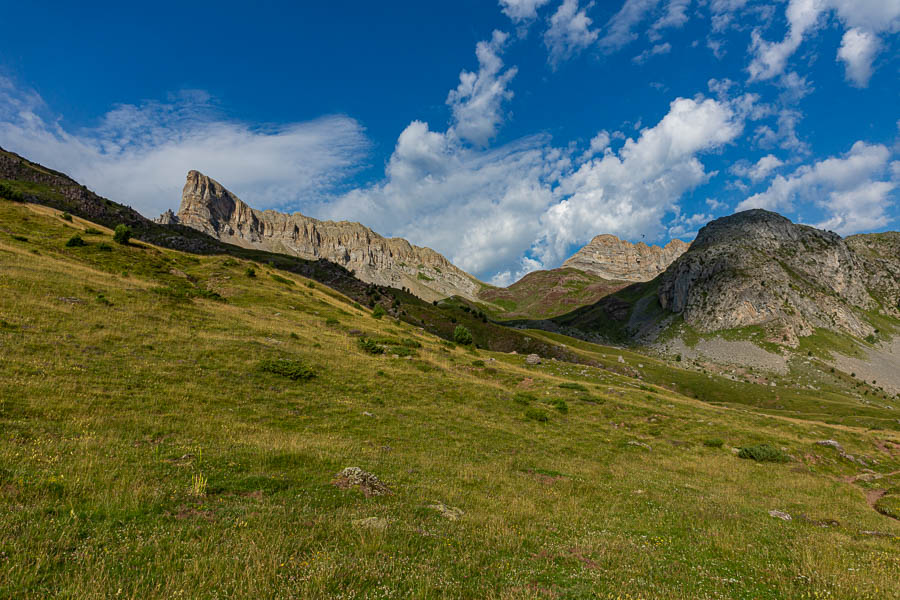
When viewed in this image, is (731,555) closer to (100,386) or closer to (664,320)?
(100,386)

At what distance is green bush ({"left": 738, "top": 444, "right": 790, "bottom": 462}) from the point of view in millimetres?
25344

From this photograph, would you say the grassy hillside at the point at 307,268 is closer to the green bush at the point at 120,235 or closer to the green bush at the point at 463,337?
the green bush at the point at 463,337

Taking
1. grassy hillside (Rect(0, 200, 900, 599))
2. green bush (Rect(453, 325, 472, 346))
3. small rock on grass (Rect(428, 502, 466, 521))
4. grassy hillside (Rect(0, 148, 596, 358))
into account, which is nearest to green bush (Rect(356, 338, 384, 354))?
grassy hillside (Rect(0, 200, 900, 599))

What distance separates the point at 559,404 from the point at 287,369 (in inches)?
957

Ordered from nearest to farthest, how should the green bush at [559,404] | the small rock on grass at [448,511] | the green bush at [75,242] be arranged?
the small rock on grass at [448,511] < the green bush at [559,404] < the green bush at [75,242]

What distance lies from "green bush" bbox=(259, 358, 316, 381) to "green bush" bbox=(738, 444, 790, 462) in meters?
33.5

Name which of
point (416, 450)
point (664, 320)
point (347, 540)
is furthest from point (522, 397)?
point (664, 320)

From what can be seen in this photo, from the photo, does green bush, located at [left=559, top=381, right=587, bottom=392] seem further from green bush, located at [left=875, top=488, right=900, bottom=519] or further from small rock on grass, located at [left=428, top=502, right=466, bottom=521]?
small rock on grass, located at [left=428, top=502, right=466, bottom=521]

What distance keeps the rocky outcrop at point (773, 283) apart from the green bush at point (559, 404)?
151 meters

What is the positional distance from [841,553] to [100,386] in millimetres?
30787

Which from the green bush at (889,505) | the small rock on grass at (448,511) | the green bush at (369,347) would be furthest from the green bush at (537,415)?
the small rock on grass at (448,511)

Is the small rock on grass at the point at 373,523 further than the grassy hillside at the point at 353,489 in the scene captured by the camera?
Yes

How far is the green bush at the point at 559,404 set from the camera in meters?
32.7

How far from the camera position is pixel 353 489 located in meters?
12.0
